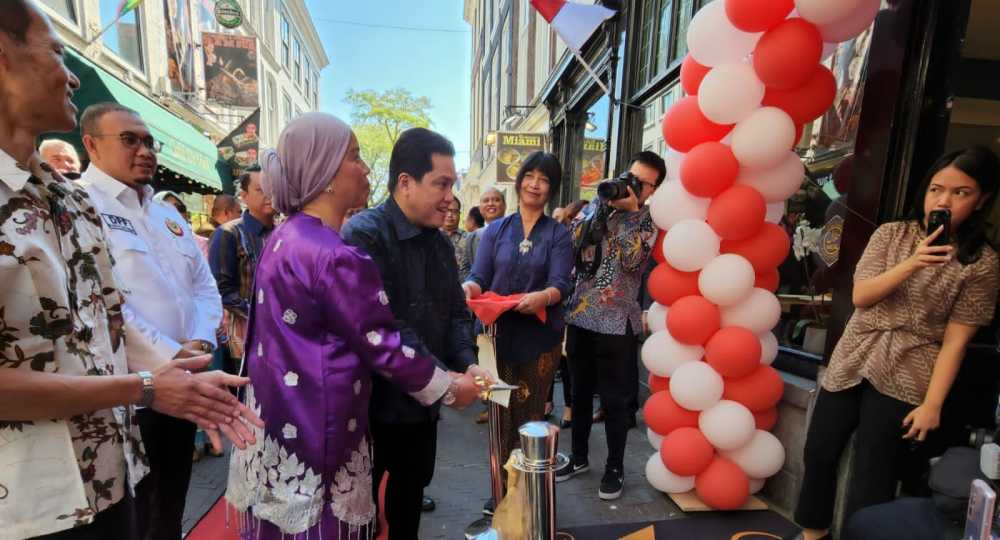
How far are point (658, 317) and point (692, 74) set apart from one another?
1394 mm

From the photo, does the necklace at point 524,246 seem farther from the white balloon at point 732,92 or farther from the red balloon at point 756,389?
the red balloon at point 756,389

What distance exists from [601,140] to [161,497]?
6.72m

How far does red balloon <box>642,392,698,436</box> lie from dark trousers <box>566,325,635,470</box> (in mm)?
158

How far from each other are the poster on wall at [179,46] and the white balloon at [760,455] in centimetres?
1311

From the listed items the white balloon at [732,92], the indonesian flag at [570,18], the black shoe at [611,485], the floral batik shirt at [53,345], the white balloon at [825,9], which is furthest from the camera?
the indonesian flag at [570,18]

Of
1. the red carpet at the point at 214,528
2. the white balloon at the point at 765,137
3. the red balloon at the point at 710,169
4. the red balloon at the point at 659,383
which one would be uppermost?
the white balloon at the point at 765,137

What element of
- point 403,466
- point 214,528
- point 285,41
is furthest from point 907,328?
point 285,41

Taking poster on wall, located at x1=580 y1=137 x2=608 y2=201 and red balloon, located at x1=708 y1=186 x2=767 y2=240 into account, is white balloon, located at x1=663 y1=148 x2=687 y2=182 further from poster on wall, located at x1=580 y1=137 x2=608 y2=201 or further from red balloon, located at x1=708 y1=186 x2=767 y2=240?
poster on wall, located at x1=580 y1=137 x2=608 y2=201

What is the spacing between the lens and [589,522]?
8.61 ft

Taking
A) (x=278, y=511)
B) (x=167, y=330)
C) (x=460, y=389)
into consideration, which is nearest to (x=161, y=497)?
(x=167, y=330)

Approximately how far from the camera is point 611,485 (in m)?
2.84

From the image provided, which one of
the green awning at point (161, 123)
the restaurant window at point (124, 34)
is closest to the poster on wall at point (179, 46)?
the restaurant window at point (124, 34)

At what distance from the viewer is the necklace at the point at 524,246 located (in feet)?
8.41

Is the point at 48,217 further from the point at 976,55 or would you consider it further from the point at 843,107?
the point at 976,55
